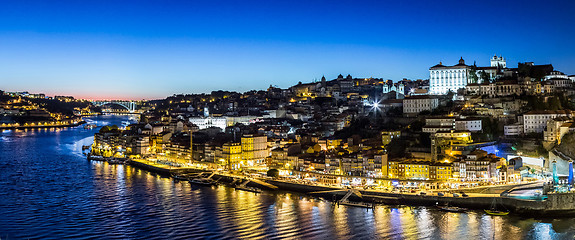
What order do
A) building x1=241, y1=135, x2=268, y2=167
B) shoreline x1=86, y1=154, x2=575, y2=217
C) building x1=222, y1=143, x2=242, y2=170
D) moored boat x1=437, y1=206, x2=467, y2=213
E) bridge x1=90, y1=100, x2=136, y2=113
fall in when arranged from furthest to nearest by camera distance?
bridge x1=90, y1=100, x2=136, y2=113 < building x1=241, y1=135, x2=268, y2=167 < building x1=222, y1=143, x2=242, y2=170 < moored boat x1=437, y1=206, x2=467, y2=213 < shoreline x1=86, y1=154, x2=575, y2=217

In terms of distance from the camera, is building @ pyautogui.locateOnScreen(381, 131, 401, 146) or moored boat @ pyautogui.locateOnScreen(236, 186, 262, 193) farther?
building @ pyautogui.locateOnScreen(381, 131, 401, 146)

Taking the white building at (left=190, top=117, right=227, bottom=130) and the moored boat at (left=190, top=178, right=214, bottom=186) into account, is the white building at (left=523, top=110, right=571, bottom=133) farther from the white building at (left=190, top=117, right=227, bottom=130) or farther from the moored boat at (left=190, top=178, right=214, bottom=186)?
the white building at (left=190, top=117, right=227, bottom=130)

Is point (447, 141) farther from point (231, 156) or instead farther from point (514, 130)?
point (231, 156)

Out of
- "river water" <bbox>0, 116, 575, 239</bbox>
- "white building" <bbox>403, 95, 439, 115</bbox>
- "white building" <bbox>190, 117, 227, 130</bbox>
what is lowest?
"river water" <bbox>0, 116, 575, 239</bbox>

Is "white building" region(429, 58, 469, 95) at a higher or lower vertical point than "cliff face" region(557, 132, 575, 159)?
higher

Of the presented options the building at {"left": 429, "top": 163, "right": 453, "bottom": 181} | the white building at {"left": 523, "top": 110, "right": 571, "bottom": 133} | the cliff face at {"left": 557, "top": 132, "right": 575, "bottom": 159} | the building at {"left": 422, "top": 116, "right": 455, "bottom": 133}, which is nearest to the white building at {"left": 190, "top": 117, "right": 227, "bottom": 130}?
the building at {"left": 422, "top": 116, "right": 455, "bottom": 133}

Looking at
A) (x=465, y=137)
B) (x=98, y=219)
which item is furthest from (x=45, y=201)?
(x=465, y=137)

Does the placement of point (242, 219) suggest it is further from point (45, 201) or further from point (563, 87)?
point (563, 87)
